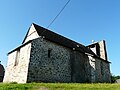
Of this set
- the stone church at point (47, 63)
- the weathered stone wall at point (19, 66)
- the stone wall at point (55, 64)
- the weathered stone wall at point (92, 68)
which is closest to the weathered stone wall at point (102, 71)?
the stone church at point (47, 63)

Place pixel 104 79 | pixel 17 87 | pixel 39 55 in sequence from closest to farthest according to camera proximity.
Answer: pixel 17 87, pixel 39 55, pixel 104 79

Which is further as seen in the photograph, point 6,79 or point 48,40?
point 6,79

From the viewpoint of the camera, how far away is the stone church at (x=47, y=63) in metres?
17.7

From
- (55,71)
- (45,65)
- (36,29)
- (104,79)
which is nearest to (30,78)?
(45,65)

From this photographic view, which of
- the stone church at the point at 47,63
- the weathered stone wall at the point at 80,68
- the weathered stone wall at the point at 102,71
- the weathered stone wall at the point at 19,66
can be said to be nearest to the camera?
the weathered stone wall at the point at 19,66

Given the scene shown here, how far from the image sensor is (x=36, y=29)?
70.2ft

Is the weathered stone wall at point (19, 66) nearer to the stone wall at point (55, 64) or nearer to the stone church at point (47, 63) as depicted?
the stone church at point (47, 63)

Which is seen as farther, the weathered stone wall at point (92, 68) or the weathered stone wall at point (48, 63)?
the weathered stone wall at point (92, 68)

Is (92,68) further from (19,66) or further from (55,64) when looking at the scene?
(19,66)

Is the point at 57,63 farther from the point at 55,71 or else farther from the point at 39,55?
the point at 39,55

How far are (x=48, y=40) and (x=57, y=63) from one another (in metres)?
3.17

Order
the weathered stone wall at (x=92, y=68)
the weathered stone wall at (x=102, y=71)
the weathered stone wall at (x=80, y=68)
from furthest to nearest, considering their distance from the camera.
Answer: the weathered stone wall at (x=102, y=71) → the weathered stone wall at (x=92, y=68) → the weathered stone wall at (x=80, y=68)

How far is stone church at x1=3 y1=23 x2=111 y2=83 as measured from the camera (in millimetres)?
17703

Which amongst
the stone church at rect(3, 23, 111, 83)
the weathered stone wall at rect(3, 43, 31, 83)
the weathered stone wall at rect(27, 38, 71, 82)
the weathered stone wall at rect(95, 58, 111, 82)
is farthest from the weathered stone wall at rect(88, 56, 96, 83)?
the weathered stone wall at rect(3, 43, 31, 83)
